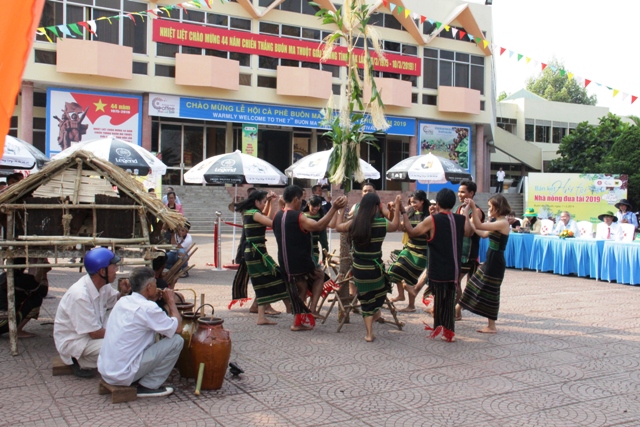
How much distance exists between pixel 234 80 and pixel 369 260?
20324 mm

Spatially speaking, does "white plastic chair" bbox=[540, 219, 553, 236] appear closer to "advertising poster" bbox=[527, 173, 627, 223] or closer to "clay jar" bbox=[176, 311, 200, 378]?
"advertising poster" bbox=[527, 173, 627, 223]

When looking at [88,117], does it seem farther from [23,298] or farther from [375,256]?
[375,256]

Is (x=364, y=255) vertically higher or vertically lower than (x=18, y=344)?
higher

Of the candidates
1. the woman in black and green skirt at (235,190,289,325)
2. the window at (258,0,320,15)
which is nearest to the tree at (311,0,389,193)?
the woman in black and green skirt at (235,190,289,325)

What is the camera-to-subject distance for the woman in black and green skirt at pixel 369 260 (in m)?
6.71

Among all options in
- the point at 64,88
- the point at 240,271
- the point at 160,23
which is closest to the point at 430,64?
the point at 160,23

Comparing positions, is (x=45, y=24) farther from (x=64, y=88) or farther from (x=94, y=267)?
(x=94, y=267)

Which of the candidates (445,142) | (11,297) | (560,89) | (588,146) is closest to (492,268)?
(11,297)

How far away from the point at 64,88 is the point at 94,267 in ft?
66.5

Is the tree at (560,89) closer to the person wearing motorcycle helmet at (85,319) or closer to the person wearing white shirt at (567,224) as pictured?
the person wearing white shirt at (567,224)

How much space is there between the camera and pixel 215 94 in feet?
84.9

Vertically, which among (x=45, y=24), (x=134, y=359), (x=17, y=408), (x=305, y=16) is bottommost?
(x=17, y=408)

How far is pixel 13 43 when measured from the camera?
5.35ft

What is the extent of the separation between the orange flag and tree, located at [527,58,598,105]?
6632cm
